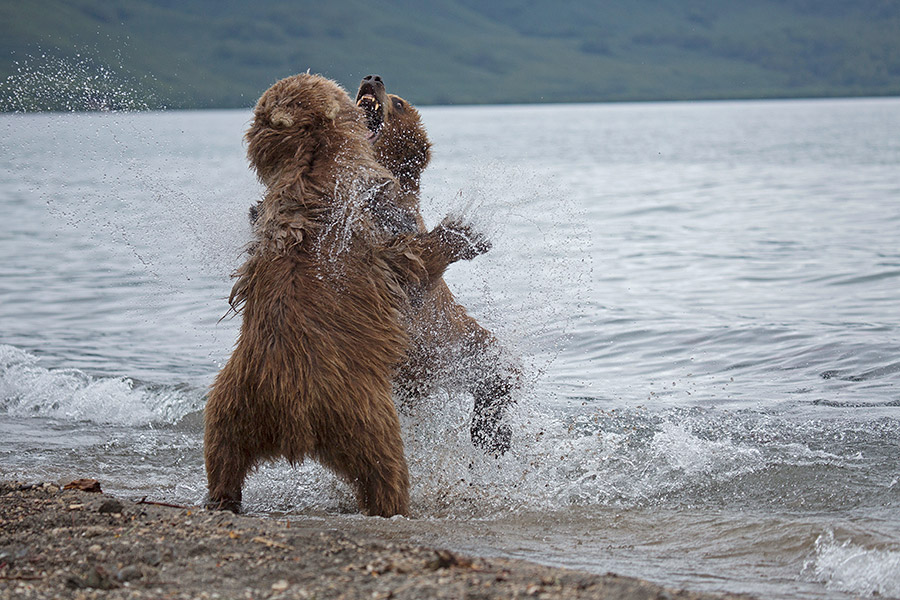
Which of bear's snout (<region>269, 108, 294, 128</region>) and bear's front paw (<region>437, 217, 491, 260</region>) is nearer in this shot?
bear's snout (<region>269, 108, 294, 128</region>)

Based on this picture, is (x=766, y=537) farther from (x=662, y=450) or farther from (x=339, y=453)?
(x=339, y=453)

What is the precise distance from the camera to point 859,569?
4117 mm

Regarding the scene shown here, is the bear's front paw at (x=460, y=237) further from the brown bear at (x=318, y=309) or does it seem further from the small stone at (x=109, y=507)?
the small stone at (x=109, y=507)

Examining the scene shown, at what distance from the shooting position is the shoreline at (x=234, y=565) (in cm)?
330

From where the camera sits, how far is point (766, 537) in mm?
4816

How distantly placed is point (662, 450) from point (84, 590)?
12.8ft

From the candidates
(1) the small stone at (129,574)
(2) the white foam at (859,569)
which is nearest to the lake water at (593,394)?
(2) the white foam at (859,569)

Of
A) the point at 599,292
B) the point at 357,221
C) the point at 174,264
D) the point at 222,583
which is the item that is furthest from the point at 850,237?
the point at 222,583

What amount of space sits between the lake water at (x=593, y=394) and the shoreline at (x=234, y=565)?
2.39 ft

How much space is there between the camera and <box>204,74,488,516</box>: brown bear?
4320 millimetres

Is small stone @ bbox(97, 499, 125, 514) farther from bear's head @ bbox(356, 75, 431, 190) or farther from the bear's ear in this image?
bear's head @ bbox(356, 75, 431, 190)

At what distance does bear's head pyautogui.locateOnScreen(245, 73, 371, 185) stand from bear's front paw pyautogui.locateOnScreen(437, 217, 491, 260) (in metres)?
0.53

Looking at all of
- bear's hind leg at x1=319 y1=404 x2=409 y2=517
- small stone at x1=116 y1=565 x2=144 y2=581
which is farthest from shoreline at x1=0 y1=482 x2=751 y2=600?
bear's hind leg at x1=319 y1=404 x2=409 y2=517

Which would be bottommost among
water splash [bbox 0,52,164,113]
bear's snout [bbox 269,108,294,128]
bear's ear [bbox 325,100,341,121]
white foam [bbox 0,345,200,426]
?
white foam [bbox 0,345,200,426]
